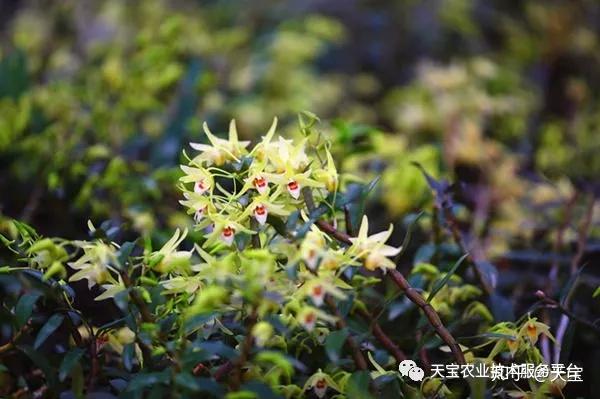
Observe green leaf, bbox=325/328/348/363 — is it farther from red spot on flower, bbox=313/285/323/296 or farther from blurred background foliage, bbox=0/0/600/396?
blurred background foliage, bbox=0/0/600/396

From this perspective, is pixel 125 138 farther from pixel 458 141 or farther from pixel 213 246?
pixel 213 246

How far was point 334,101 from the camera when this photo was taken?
271 centimetres

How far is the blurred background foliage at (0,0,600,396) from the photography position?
144 centimetres

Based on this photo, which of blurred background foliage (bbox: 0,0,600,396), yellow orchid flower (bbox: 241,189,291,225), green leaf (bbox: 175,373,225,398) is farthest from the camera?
blurred background foliage (bbox: 0,0,600,396)

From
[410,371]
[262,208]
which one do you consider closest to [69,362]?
[262,208]

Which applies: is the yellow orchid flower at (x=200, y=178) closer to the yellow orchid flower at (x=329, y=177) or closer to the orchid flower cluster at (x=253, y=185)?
the orchid flower cluster at (x=253, y=185)

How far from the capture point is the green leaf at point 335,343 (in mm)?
715

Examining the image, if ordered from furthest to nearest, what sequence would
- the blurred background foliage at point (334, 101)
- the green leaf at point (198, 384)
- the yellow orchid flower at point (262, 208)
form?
the blurred background foliage at point (334, 101), the yellow orchid flower at point (262, 208), the green leaf at point (198, 384)

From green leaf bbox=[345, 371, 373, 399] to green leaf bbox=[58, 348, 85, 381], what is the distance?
11.8 inches

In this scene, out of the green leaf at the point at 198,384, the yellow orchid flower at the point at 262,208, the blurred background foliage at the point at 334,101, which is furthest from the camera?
the blurred background foliage at the point at 334,101

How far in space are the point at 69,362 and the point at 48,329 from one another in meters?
0.05

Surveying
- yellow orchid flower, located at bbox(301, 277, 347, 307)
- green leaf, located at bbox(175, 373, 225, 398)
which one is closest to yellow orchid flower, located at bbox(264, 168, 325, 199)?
yellow orchid flower, located at bbox(301, 277, 347, 307)

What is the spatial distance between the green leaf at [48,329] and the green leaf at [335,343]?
317 millimetres

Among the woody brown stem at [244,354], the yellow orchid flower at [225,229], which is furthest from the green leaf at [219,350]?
the yellow orchid flower at [225,229]
